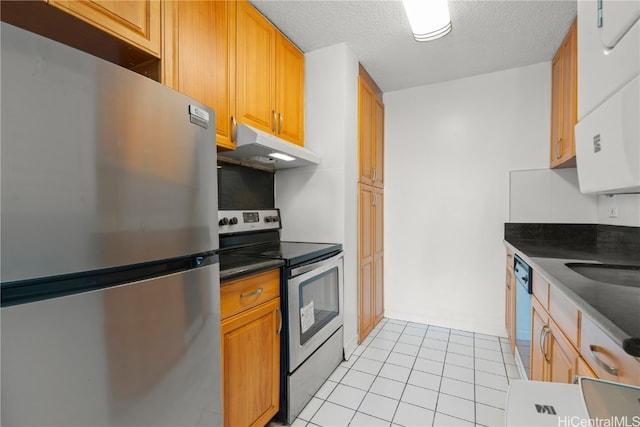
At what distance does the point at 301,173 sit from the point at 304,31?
975 mm

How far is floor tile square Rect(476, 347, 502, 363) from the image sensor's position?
7.07 feet

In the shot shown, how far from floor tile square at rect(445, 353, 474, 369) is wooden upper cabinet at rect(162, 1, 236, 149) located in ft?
6.92

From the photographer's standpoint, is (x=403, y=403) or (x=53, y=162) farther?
(x=403, y=403)

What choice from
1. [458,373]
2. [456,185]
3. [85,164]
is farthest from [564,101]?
[85,164]

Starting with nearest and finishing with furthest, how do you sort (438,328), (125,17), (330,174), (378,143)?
(125,17) → (330,174) → (438,328) → (378,143)

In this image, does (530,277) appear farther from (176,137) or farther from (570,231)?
(176,137)

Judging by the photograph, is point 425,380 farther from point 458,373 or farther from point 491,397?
point 491,397

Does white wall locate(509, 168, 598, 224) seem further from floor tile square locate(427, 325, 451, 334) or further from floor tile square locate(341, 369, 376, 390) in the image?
floor tile square locate(341, 369, 376, 390)

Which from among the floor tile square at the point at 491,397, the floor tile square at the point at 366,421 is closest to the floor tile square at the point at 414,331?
the floor tile square at the point at 491,397

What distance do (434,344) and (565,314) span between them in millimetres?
1520

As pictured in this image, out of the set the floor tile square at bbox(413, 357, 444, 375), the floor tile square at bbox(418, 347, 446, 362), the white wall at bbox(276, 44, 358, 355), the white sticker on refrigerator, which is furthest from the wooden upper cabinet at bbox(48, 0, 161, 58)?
the floor tile square at bbox(418, 347, 446, 362)

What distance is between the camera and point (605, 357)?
29.2 inches

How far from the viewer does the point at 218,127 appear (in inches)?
57.9

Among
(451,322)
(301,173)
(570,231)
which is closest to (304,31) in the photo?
(301,173)
